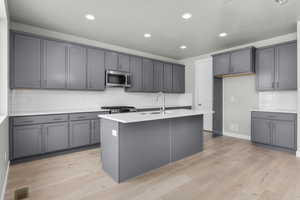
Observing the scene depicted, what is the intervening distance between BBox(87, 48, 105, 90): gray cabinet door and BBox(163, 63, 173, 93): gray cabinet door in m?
2.24

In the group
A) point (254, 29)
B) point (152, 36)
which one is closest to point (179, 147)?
point (152, 36)

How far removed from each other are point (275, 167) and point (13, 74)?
5006 mm

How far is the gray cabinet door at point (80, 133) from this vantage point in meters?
3.32

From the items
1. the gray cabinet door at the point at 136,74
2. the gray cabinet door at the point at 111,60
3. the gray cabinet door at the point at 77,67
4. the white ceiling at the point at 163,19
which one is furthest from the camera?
the gray cabinet door at the point at 136,74

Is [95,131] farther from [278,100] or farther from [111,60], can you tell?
[278,100]

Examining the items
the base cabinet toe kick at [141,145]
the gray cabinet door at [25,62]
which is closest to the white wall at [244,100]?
the base cabinet toe kick at [141,145]

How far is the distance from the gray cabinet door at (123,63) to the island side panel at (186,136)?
2.33m

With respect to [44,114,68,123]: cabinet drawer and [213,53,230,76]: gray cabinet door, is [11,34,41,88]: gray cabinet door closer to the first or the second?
[44,114,68,123]: cabinet drawer

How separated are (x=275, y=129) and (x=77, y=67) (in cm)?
475

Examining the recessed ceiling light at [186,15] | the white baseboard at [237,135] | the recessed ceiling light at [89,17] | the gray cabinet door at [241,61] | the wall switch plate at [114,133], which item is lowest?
the white baseboard at [237,135]

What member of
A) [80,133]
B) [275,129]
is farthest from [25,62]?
[275,129]

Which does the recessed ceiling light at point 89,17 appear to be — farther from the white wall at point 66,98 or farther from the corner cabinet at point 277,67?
the corner cabinet at point 277,67

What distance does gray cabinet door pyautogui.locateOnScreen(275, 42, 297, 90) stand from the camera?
3.43 m

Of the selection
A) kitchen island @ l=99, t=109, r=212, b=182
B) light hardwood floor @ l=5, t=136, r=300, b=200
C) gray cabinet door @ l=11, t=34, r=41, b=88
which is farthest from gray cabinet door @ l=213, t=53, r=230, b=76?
gray cabinet door @ l=11, t=34, r=41, b=88
